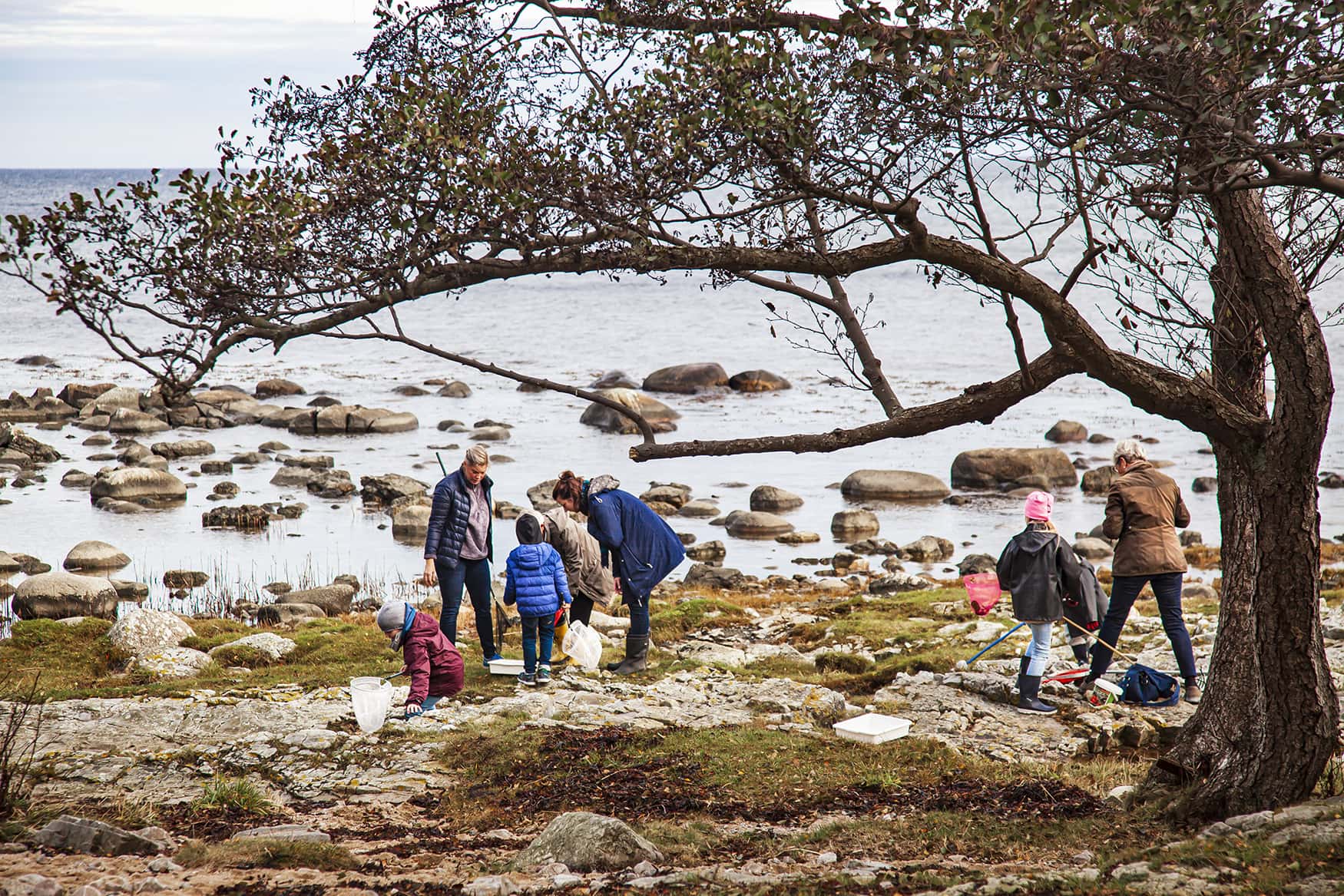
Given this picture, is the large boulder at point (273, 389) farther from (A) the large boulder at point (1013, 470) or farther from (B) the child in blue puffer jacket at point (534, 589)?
(B) the child in blue puffer jacket at point (534, 589)

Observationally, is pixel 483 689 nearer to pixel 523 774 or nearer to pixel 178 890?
pixel 523 774

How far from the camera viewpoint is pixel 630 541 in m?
10.5

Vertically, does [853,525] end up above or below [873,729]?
above

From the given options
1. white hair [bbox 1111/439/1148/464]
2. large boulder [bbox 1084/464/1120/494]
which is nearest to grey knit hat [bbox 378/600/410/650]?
white hair [bbox 1111/439/1148/464]

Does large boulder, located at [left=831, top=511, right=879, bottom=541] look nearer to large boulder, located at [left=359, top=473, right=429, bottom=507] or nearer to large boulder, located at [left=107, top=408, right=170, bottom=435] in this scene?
large boulder, located at [left=359, top=473, right=429, bottom=507]

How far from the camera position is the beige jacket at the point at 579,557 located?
10516 millimetres

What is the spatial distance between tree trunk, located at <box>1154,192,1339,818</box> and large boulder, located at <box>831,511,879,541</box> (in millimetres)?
15435

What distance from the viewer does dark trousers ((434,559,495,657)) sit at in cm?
1011

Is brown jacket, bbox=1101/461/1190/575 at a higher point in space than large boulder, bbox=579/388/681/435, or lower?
lower

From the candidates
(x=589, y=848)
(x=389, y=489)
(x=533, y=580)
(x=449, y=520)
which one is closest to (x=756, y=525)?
(x=389, y=489)

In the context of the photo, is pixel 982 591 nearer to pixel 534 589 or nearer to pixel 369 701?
pixel 534 589

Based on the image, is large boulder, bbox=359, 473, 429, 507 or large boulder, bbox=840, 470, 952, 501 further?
large boulder, bbox=840, 470, 952, 501

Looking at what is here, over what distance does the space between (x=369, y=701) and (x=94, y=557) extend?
43.4 feet

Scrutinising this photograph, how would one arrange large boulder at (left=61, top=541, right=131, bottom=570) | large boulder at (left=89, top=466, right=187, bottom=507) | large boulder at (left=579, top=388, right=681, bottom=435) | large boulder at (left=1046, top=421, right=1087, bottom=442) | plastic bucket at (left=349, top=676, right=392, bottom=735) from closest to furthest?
plastic bucket at (left=349, top=676, right=392, bottom=735) < large boulder at (left=61, top=541, right=131, bottom=570) < large boulder at (left=89, top=466, right=187, bottom=507) < large boulder at (left=1046, top=421, right=1087, bottom=442) < large boulder at (left=579, top=388, right=681, bottom=435)
